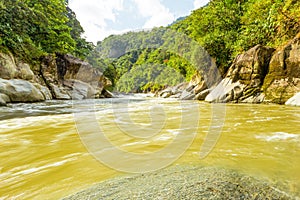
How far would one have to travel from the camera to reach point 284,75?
5.89 meters

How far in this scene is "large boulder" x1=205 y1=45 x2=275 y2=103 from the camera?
6704 millimetres

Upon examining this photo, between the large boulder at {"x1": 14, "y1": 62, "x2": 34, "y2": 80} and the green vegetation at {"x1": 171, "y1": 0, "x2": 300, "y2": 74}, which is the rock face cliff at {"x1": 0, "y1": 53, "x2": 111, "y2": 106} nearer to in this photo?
the large boulder at {"x1": 14, "y1": 62, "x2": 34, "y2": 80}

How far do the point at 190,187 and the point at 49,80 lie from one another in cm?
1084

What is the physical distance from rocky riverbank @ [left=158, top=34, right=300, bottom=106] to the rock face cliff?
22.7ft

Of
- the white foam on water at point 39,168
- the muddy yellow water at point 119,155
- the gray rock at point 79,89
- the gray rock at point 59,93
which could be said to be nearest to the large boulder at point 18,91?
the gray rock at point 59,93

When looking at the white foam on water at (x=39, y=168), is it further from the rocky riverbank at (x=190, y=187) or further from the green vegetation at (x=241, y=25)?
the green vegetation at (x=241, y=25)

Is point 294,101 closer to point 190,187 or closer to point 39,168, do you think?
point 190,187

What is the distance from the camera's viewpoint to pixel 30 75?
8258 millimetres

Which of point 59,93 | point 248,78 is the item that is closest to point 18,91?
point 59,93

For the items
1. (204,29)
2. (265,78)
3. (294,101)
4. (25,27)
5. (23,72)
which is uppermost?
(204,29)

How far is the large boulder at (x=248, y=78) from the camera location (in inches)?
264

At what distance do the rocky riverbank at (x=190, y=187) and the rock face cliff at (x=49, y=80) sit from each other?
18.0 feet

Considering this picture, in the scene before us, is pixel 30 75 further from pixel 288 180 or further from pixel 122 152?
pixel 288 180

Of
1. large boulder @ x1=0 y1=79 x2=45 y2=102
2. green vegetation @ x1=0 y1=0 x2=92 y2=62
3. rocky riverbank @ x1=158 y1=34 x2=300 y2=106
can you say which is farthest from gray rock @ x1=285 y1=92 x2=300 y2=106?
green vegetation @ x1=0 y1=0 x2=92 y2=62
